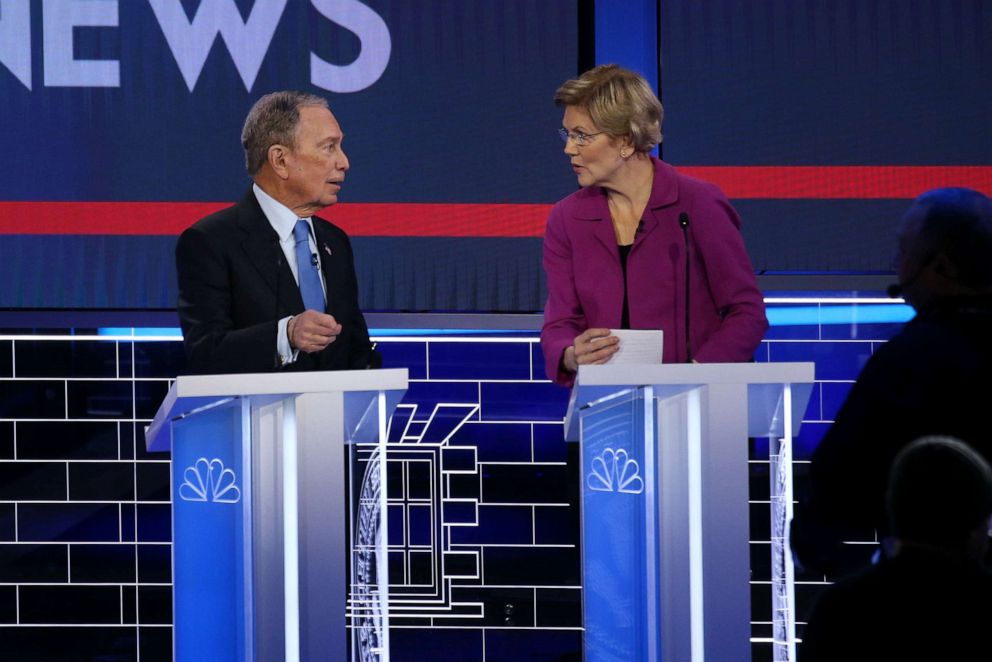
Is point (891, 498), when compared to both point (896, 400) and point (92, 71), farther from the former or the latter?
point (92, 71)

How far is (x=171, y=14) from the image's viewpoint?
4.48 meters

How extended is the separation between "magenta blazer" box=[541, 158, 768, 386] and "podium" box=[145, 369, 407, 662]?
29.9 inches

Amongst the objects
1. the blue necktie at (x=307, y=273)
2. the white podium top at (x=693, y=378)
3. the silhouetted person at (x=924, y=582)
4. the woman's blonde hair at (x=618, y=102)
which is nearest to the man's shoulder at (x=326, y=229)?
the blue necktie at (x=307, y=273)

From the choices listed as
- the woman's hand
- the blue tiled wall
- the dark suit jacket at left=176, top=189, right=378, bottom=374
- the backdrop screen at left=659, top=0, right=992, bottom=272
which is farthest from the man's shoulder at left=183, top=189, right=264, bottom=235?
the backdrop screen at left=659, top=0, right=992, bottom=272

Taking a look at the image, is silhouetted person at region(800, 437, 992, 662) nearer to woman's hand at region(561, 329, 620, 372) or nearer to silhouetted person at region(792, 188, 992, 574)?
silhouetted person at region(792, 188, 992, 574)

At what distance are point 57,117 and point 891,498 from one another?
11.6 ft

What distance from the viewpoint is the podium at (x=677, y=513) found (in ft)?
8.45

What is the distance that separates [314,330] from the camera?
285 centimetres

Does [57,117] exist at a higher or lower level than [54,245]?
higher

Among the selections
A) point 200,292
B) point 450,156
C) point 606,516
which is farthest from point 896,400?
point 450,156

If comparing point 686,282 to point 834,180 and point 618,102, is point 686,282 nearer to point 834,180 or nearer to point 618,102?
point 618,102

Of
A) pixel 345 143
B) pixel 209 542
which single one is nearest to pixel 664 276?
pixel 209 542

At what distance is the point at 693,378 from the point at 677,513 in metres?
0.26

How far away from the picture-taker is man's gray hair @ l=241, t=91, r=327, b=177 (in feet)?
11.3
